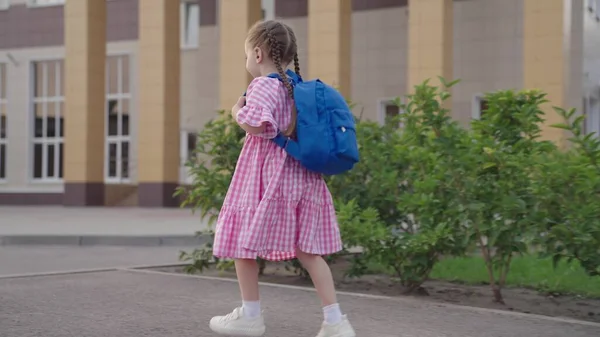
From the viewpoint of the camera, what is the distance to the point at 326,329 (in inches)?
167

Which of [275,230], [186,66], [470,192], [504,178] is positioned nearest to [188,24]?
[186,66]

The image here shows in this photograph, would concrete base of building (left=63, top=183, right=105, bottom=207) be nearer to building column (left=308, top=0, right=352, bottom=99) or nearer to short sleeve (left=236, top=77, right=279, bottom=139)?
building column (left=308, top=0, right=352, bottom=99)

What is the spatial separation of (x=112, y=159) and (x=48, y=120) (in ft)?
9.79

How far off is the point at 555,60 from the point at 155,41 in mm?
11459

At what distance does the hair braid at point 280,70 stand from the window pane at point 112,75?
28.1 meters

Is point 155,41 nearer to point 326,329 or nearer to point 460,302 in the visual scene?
point 460,302

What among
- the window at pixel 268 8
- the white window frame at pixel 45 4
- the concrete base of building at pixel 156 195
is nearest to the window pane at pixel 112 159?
the white window frame at pixel 45 4

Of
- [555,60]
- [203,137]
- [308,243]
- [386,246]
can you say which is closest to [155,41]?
[555,60]

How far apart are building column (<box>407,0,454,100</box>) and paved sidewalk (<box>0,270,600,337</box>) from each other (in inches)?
598

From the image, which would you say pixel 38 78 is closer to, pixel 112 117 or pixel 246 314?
pixel 112 117

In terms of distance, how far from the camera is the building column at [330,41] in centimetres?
2208

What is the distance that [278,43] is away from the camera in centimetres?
428

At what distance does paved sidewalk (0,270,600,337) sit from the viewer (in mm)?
4723

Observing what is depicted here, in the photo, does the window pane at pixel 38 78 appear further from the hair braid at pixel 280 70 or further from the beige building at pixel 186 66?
the hair braid at pixel 280 70
